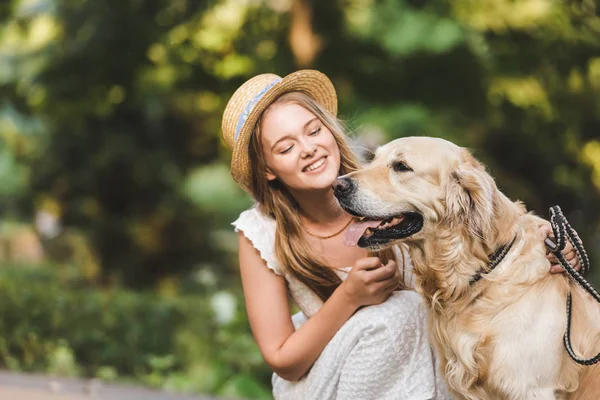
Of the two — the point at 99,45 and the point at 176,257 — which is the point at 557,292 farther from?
the point at 176,257

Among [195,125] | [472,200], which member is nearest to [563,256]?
[472,200]

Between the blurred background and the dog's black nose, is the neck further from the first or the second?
the blurred background

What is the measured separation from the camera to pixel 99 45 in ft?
22.7

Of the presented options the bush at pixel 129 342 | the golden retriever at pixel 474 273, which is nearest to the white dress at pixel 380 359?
the golden retriever at pixel 474 273

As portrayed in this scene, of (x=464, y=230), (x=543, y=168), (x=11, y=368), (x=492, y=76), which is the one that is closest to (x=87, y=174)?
(x=11, y=368)

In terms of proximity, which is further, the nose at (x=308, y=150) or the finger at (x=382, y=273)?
the nose at (x=308, y=150)

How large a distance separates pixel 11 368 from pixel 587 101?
16.5 ft

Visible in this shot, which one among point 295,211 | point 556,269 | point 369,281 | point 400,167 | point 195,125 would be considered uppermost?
point 195,125

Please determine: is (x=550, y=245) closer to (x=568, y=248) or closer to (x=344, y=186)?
(x=568, y=248)

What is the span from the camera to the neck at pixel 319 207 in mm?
3125

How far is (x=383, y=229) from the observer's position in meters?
2.76

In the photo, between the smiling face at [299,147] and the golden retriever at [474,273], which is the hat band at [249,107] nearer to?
the smiling face at [299,147]

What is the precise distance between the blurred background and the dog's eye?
2.47 metres

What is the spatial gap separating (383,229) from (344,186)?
0.21 meters
